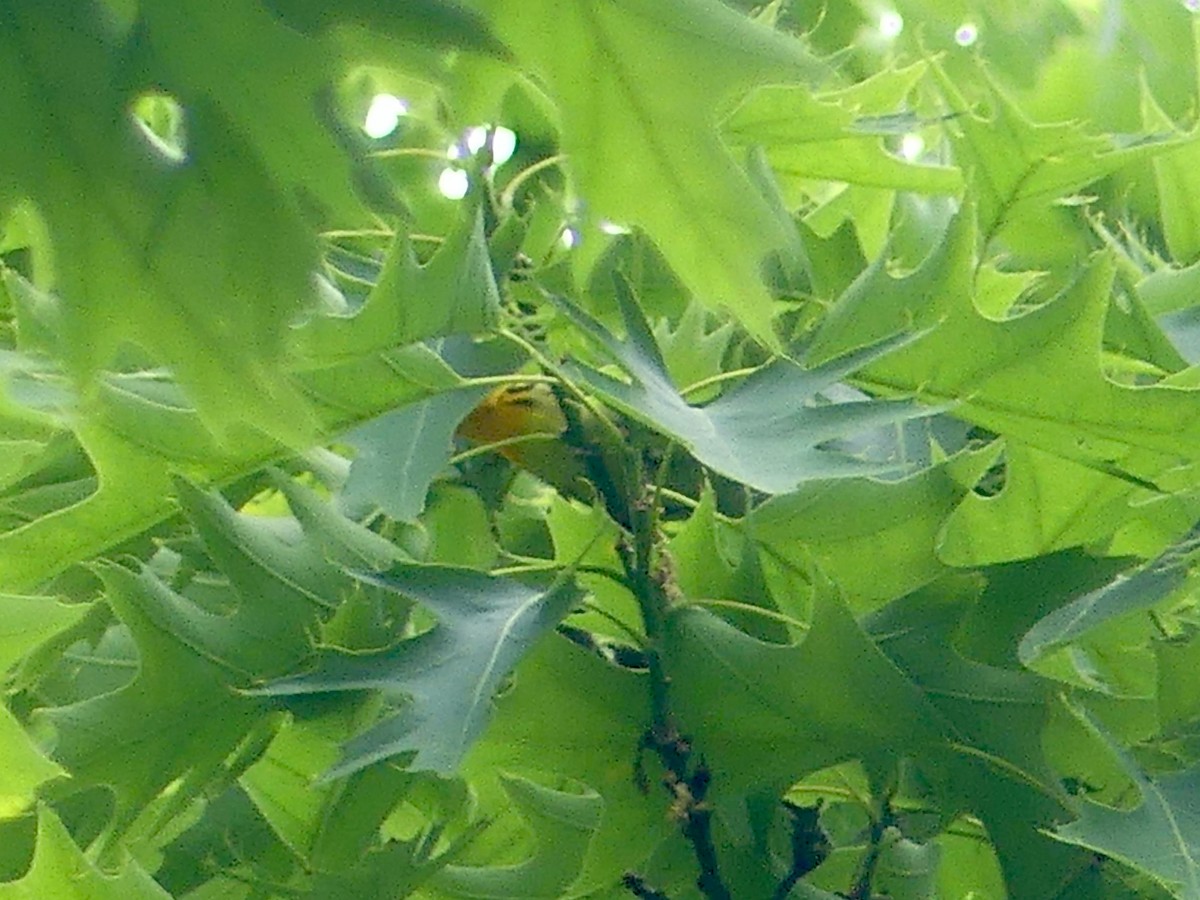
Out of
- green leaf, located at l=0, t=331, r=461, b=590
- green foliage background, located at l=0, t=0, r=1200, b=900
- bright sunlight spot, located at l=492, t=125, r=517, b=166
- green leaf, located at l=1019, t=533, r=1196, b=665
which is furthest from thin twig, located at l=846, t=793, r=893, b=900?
bright sunlight spot, located at l=492, t=125, r=517, b=166

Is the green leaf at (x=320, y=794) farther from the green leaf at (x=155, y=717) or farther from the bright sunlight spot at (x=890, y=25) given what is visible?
the bright sunlight spot at (x=890, y=25)

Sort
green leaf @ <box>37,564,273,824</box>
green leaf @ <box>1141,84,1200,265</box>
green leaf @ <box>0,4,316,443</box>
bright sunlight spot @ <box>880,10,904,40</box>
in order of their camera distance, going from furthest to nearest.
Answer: bright sunlight spot @ <box>880,10,904,40</box>
green leaf @ <box>1141,84,1200,265</box>
green leaf @ <box>37,564,273,824</box>
green leaf @ <box>0,4,316,443</box>

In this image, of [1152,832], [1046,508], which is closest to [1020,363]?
[1046,508]

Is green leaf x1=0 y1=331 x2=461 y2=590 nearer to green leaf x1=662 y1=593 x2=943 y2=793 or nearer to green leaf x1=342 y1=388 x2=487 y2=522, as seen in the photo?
green leaf x1=342 y1=388 x2=487 y2=522

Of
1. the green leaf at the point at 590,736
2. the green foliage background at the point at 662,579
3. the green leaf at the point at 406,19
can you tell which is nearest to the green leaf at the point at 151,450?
the green foliage background at the point at 662,579

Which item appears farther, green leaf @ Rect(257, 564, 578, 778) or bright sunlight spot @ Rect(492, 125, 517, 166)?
bright sunlight spot @ Rect(492, 125, 517, 166)

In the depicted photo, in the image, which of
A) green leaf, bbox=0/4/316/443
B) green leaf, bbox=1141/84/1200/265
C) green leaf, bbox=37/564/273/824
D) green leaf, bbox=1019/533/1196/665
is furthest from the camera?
green leaf, bbox=1141/84/1200/265

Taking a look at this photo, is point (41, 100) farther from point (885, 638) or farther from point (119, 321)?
point (885, 638)
